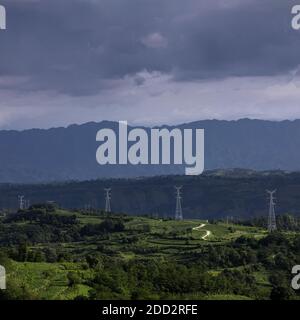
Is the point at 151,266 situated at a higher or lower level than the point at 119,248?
higher

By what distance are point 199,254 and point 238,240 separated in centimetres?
1633

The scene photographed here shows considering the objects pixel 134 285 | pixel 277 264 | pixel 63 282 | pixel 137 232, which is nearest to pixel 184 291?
pixel 134 285

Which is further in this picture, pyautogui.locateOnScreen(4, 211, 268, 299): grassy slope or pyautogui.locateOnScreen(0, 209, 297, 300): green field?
pyautogui.locateOnScreen(0, 209, 297, 300): green field

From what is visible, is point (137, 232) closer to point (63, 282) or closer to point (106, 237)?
point (106, 237)

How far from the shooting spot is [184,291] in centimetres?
7312

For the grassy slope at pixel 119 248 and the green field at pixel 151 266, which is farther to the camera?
the green field at pixel 151 266

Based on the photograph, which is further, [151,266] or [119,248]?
[119,248]
